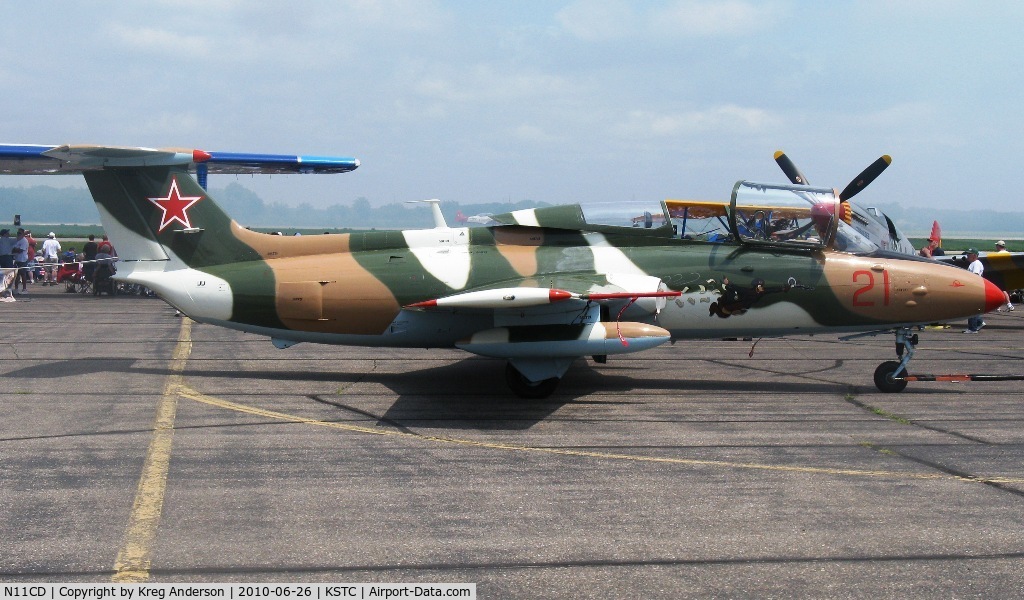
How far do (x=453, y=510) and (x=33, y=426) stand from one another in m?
5.78

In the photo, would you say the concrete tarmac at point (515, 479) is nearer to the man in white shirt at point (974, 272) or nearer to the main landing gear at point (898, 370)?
the main landing gear at point (898, 370)

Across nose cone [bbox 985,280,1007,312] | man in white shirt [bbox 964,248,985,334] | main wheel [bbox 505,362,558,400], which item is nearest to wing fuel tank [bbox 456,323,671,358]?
main wheel [bbox 505,362,558,400]

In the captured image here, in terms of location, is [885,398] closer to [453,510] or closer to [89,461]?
[453,510]

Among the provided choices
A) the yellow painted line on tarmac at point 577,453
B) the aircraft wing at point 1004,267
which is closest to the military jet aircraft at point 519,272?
the yellow painted line on tarmac at point 577,453

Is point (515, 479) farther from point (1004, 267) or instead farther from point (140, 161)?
point (1004, 267)

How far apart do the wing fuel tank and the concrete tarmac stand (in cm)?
77

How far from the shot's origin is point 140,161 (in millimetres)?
12641

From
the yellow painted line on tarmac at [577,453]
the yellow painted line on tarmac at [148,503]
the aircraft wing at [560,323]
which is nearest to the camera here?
the yellow painted line on tarmac at [148,503]

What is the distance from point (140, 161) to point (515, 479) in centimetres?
801

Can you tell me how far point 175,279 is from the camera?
42.1ft

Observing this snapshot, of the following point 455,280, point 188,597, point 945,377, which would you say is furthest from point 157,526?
point 945,377

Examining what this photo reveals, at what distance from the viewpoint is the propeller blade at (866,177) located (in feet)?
43.4

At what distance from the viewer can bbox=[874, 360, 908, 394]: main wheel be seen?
1252cm

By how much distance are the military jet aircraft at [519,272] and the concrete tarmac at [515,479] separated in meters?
0.97
